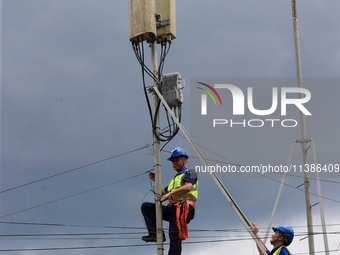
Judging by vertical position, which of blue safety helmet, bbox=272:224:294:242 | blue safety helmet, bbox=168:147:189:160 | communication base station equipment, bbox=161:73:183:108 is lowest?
blue safety helmet, bbox=272:224:294:242

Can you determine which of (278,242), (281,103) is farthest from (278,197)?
(278,242)

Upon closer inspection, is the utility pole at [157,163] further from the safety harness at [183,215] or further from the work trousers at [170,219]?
the safety harness at [183,215]

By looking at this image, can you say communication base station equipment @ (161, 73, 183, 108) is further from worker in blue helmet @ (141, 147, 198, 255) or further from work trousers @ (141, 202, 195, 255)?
work trousers @ (141, 202, 195, 255)

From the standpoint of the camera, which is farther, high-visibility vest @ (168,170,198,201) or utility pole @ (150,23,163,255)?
utility pole @ (150,23,163,255)

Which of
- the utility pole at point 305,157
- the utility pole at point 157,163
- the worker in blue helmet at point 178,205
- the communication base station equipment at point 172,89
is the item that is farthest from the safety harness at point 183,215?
the utility pole at point 305,157

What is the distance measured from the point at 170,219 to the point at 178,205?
43 centimetres

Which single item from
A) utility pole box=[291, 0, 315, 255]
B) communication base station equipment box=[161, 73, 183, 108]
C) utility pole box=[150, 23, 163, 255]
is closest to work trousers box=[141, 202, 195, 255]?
utility pole box=[150, 23, 163, 255]

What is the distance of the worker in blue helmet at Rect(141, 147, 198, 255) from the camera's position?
12.8 metres

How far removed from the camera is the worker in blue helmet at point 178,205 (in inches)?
504

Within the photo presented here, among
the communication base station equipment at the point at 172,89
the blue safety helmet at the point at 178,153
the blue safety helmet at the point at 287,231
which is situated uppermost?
the communication base station equipment at the point at 172,89

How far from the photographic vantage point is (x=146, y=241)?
1327 cm

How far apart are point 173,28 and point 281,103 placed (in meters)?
4.58

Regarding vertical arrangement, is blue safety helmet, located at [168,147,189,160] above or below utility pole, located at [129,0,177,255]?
below

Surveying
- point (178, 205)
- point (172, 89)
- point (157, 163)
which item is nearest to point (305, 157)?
point (172, 89)
